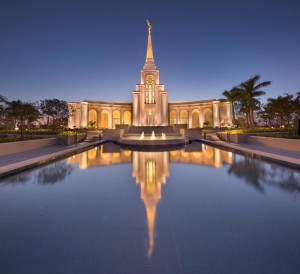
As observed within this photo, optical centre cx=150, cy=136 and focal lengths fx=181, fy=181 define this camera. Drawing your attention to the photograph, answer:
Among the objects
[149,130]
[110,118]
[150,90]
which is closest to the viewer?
[149,130]

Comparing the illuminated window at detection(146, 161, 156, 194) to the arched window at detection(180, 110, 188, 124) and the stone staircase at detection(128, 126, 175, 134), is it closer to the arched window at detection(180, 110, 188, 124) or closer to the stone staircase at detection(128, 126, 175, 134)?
the stone staircase at detection(128, 126, 175, 134)

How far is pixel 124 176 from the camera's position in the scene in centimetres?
648

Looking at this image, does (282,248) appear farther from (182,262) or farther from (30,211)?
(30,211)

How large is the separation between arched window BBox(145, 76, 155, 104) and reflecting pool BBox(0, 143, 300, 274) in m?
35.4

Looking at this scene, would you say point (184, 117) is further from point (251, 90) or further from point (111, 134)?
point (111, 134)

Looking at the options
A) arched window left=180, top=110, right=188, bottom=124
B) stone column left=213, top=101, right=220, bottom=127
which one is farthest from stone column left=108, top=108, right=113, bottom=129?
stone column left=213, top=101, right=220, bottom=127

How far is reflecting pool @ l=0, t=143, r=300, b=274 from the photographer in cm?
225

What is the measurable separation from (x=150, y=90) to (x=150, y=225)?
3892cm

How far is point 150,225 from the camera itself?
3.13 metres

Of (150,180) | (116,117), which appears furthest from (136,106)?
(150,180)

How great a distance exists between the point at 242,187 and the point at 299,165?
3.85 meters

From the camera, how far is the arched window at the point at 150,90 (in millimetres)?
40031

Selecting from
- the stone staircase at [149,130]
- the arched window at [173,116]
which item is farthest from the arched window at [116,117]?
the stone staircase at [149,130]

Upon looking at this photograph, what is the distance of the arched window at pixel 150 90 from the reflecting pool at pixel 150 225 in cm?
3545
